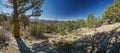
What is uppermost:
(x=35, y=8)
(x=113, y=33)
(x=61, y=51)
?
(x=35, y=8)

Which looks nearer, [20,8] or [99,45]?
[99,45]

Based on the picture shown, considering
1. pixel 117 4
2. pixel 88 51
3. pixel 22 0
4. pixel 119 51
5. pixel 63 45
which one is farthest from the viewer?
pixel 117 4

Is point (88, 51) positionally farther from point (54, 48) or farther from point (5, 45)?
point (5, 45)

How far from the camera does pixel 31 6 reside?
1969cm

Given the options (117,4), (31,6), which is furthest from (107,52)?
(117,4)

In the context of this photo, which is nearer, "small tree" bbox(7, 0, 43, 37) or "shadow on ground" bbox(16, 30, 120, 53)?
"shadow on ground" bbox(16, 30, 120, 53)

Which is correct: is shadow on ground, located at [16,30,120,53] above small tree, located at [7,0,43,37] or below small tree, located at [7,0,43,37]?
below

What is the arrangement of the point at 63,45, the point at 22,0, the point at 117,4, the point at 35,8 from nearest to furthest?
1. the point at 63,45
2. the point at 22,0
3. the point at 35,8
4. the point at 117,4

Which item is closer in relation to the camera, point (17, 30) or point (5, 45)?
point (5, 45)

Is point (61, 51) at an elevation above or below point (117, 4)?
below

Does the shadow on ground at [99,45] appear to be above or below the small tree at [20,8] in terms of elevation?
below

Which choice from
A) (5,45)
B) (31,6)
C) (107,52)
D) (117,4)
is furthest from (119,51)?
(117,4)

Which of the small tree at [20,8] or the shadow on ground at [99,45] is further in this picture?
the small tree at [20,8]

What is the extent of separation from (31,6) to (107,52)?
10388mm
